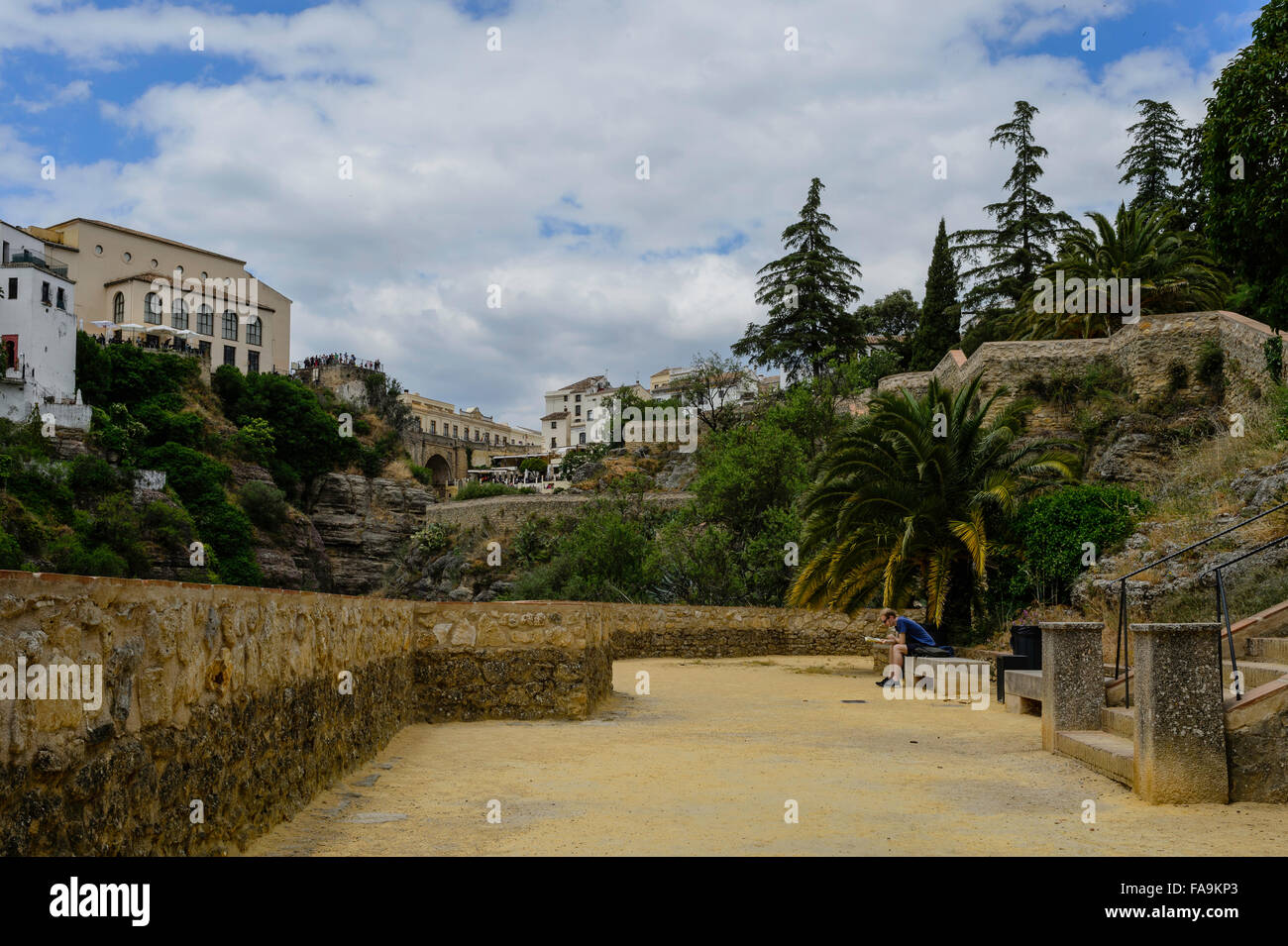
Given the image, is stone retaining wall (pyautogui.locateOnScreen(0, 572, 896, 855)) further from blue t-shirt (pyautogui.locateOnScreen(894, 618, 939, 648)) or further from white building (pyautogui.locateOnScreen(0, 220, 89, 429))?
white building (pyautogui.locateOnScreen(0, 220, 89, 429))

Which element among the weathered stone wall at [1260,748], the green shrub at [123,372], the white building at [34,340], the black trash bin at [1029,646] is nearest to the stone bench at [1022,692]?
the black trash bin at [1029,646]

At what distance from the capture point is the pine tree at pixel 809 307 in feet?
182

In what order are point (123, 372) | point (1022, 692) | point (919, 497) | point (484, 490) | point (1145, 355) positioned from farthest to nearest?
point (484, 490), point (123, 372), point (1145, 355), point (919, 497), point (1022, 692)

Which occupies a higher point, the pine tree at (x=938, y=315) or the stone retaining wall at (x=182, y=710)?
the pine tree at (x=938, y=315)

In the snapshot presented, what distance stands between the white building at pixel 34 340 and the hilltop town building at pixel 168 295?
508 cm

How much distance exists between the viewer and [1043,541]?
59.1 ft

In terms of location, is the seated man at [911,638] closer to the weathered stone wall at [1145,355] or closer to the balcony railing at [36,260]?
the weathered stone wall at [1145,355]

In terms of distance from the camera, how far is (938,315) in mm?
49969

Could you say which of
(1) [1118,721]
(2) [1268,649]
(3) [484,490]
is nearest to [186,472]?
(3) [484,490]

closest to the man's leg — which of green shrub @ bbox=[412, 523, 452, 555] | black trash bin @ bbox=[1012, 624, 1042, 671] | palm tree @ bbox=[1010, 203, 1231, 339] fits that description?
black trash bin @ bbox=[1012, 624, 1042, 671]

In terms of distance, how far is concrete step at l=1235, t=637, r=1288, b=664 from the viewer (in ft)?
25.8

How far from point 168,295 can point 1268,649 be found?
8435 cm

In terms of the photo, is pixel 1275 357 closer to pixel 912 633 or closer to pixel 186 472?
pixel 912 633

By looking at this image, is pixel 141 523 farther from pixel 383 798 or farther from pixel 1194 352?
pixel 383 798
